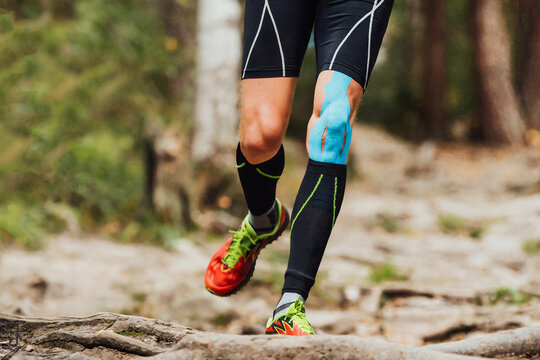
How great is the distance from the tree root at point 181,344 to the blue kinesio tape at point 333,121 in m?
0.66

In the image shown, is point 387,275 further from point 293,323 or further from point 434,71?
point 434,71

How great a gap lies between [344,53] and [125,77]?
5.46 m

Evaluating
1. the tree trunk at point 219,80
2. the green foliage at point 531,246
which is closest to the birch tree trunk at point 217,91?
the tree trunk at point 219,80

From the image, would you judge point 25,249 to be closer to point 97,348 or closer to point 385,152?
point 97,348

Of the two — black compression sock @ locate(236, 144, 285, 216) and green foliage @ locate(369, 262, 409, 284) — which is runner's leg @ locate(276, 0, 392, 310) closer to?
black compression sock @ locate(236, 144, 285, 216)

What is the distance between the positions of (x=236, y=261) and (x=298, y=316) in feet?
2.11

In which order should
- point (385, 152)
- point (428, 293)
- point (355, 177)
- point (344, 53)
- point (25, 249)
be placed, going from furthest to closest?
point (385, 152) → point (355, 177) → point (25, 249) → point (428, 293) → point (344, 53)

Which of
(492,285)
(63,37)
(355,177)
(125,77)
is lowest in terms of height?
(492,285)

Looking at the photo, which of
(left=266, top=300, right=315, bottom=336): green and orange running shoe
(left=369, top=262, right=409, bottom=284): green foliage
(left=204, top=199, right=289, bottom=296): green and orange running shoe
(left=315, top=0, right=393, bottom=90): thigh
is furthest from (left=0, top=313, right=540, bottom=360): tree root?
(left=369, top=262, right=409, bottom=284): green foliage

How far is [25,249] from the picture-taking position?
15.3 feet

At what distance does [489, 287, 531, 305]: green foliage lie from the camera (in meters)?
3.42

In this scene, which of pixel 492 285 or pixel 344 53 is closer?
pixel 344 53

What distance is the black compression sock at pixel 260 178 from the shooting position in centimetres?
233

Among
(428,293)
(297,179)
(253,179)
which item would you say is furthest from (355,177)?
(253,179)
